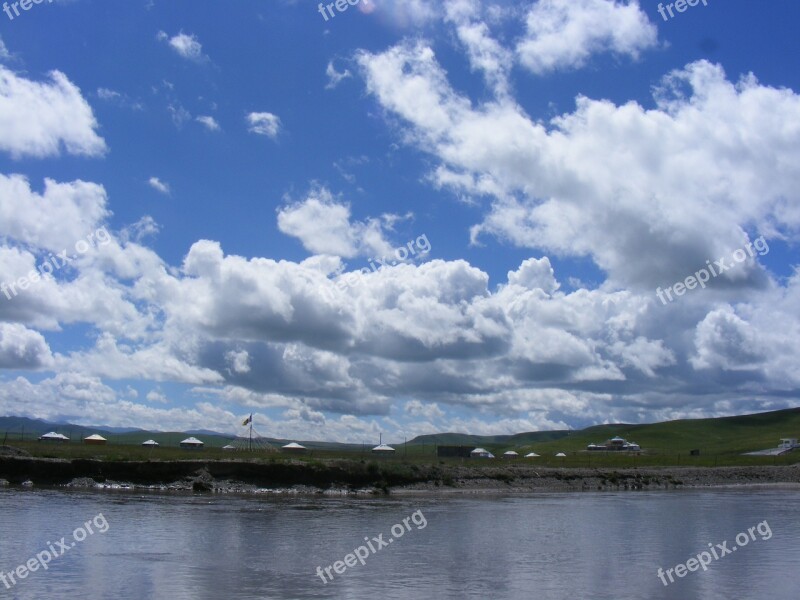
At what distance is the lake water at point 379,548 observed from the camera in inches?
1102

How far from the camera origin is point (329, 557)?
34344mm

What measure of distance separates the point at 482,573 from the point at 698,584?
27.6 feet

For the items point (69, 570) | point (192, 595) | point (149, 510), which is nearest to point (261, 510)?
point (149, 510)

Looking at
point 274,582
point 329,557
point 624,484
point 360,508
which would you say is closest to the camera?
point 274,582

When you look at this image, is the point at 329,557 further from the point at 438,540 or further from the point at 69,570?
the point at 69,570
